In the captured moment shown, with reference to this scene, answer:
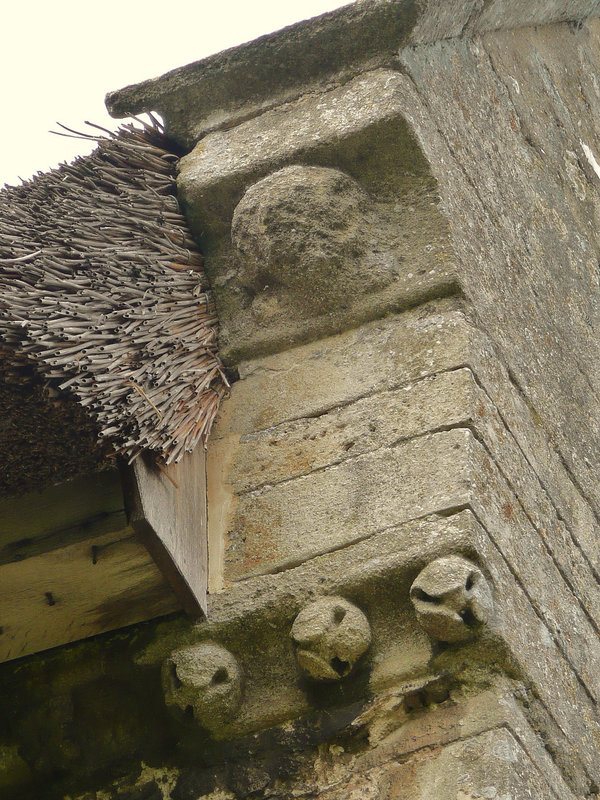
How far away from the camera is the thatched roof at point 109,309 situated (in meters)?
2.43

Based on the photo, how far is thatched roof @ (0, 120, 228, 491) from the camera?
243 cm

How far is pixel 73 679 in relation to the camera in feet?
9.14

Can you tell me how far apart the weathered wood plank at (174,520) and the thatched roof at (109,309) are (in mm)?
67

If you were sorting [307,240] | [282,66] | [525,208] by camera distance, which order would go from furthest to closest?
[525,208], [282,66], [307,240]

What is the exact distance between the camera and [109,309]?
283 centimetres

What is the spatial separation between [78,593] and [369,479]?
2.54 feet

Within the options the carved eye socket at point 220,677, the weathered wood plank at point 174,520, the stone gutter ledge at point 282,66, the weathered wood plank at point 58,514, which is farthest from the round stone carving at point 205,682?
the stone gutter ledge at point 282,66

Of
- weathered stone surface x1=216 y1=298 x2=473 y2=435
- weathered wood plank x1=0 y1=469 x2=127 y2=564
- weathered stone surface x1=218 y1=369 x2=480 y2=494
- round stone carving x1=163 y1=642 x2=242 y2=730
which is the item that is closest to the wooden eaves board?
weathered wood plank x1=0 y1=469 x2=127 y2=564

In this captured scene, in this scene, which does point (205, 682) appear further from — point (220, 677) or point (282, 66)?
point (282, 66)

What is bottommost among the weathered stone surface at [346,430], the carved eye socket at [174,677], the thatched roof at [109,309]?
the carved eye socket at [174,677]

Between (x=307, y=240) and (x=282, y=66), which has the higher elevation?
(x=282, y=66)

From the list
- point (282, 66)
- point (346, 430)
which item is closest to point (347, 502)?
point (346, 430)

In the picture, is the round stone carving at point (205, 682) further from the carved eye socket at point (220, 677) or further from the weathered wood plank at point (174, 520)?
the weathered wood plank at point (174, 520)

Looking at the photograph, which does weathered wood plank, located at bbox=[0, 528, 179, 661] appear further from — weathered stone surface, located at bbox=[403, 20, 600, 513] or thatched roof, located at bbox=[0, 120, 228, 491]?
weathered stone surface, located at bbox=[403, 20, 600, 513]
